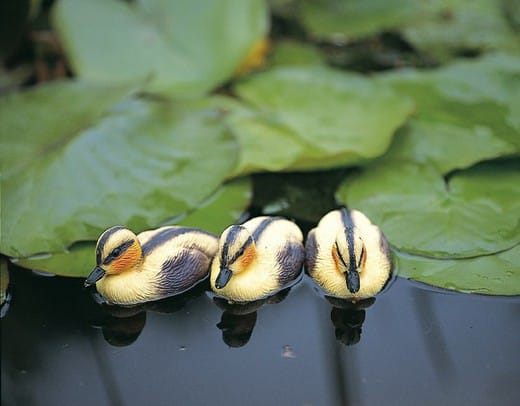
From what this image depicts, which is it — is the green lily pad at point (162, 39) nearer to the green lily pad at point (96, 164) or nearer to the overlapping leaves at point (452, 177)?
the green lily pad at point (96, 164)

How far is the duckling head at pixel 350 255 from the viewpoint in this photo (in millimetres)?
2295

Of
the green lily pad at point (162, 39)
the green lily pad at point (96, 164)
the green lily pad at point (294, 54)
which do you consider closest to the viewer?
the green lily pad at point (96, 164)

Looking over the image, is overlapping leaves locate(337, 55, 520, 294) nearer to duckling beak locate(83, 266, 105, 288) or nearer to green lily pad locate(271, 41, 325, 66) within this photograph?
green lily pad locate(271, 41, 325, 66)

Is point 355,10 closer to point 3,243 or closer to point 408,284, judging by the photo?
point 408,284

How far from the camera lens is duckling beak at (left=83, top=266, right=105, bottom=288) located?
2.36m

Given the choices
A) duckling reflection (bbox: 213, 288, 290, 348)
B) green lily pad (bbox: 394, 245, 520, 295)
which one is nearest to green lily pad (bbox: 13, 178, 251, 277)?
duckling reflection (bbox: 213, 288, 290, 348)

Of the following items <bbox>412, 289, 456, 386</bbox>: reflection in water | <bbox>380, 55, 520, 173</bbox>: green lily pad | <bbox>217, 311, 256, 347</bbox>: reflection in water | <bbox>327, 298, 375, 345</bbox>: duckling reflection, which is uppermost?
<bbox>380, 55, 520, 173</bbox>: green lily pad

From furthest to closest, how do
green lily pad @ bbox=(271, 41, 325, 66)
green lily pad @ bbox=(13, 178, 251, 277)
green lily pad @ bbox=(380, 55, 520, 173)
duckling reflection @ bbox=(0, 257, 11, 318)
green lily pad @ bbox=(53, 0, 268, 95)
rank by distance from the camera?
green lily pad @ bbox=(271, 41, 325, 66), green lily pad @ bbox=(53, 0, 268, 95), green lily pad @ bbox=(380, 55, 520, 173), green lily pad @ bbox=(13, 178, 251, 277), duckling reflection @ bbox=(0, 257, 11, 318)

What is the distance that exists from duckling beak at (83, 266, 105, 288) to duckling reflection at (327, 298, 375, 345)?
0.80 meters

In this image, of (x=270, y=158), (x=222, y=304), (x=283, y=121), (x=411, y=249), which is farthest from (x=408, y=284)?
(x=283, y=121)

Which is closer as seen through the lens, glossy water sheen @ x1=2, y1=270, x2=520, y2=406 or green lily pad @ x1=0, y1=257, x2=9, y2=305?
glossy water sheen @ x1=2, y1=270, x2=520, y2=406

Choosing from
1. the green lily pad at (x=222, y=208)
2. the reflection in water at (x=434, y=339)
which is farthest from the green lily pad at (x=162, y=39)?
the reflection in water at (x=434, y=339)

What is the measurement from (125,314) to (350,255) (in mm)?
814

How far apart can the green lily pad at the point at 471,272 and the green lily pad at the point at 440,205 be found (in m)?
0.03
